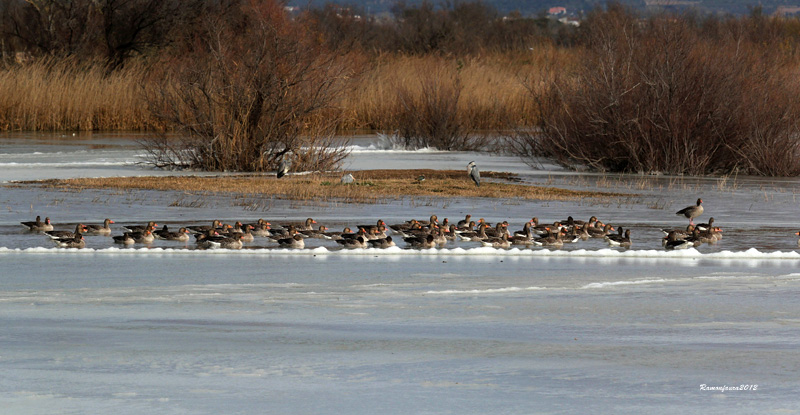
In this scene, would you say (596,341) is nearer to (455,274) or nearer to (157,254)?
(455,274)

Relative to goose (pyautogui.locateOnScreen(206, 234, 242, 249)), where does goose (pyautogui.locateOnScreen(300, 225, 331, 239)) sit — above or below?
below

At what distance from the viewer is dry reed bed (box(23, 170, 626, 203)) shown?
1809cm

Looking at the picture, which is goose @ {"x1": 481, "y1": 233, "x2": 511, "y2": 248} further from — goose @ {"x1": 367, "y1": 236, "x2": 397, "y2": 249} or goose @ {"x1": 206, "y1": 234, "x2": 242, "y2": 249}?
goose @ {"x1": 206, "y1": 234, "x2": 242, "y2": 249}

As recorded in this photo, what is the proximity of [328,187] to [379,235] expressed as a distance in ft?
20.6

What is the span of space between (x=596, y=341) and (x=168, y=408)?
2.94 metres

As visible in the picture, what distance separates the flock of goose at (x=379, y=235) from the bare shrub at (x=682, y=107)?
34.3 ft

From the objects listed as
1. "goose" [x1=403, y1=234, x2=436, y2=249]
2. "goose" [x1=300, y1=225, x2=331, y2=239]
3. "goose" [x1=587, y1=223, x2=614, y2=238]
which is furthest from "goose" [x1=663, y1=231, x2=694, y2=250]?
"goose" [x1=300, y1=225, x2=331, y2=239]

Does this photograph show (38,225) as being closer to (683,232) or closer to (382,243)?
(382,243)

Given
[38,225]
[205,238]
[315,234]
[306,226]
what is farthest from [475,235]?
[38,225]

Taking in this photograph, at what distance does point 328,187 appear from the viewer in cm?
1894

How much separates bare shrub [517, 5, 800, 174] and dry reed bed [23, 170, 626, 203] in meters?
4.64

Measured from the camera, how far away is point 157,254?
1137 cm

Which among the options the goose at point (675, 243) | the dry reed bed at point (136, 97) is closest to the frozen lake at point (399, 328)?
the goose at point (675, 243)

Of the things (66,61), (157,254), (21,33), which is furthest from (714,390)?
(21,33)
